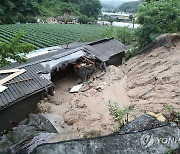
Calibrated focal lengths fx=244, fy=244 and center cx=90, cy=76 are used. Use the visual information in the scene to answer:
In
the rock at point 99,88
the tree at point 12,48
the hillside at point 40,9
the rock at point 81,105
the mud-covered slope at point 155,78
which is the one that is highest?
the hillside at point 40,9

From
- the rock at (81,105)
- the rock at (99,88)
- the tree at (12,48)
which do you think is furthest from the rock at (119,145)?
the rock at (99,88)

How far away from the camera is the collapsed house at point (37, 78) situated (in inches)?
426

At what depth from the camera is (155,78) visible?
47.0ft

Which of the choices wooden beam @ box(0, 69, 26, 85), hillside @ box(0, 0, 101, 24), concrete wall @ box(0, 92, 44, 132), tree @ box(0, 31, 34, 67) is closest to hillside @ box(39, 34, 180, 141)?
concrete wall @ box(0, 92, 44, 132)

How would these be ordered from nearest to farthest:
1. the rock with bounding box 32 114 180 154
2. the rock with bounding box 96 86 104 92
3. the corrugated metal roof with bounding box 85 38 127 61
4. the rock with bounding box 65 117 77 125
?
the rock with bounding box 32 114 180 154 → the rock with bounding box 65 117 77 125 → the rock with bounding box 96 86 104 92 → the corrugated metal roof with bounding box 85 38 127 61

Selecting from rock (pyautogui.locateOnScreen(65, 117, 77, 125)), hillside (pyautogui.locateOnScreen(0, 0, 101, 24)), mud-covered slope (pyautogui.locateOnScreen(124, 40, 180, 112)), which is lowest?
rock (pyautogui.locateOnScreen(65, 117, 77, 125))

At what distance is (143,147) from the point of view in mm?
5500

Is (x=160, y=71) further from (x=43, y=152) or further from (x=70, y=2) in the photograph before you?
(x=70, y=2)

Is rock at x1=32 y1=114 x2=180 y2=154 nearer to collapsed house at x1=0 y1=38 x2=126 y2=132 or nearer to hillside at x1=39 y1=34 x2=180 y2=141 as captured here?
hillside at x1=39 y1=34 x2=180 y2=141

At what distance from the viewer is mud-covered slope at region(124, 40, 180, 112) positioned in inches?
459

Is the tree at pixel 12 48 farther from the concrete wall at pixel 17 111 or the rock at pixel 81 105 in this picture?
the rock at pixel 81 105

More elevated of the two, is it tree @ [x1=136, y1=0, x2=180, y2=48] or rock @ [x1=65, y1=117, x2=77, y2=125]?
tree @ [x1=136, y1=0, x2=180, y2=48]

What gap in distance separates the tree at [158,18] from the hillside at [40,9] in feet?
83.4

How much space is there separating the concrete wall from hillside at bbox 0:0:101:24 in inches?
1113
